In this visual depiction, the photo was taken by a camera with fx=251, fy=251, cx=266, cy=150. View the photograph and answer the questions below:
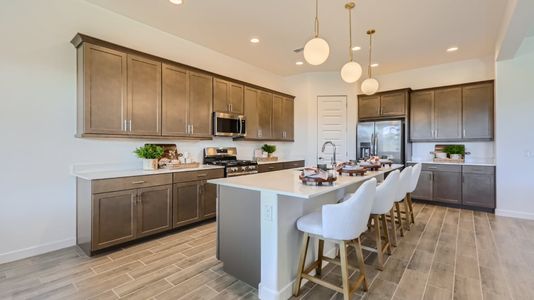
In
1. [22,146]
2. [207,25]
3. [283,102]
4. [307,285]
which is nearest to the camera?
[307,285]

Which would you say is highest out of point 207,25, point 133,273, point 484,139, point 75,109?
point 207,25

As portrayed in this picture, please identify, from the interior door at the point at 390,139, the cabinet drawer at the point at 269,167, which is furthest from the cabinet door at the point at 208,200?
the interior door at the point at 390,139

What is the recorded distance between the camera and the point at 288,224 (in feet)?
6.78

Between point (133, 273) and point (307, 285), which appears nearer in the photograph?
point (307, 285)

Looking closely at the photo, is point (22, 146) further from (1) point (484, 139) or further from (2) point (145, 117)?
(1) point (484, 139)

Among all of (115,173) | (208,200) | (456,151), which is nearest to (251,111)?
(208,200)

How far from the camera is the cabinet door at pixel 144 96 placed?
129 inches

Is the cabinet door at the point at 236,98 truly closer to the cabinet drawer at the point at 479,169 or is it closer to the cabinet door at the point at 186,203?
the cabinet door at the point at 186,203

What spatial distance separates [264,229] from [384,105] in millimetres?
4954

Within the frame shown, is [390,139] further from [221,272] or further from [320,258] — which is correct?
[221,272]

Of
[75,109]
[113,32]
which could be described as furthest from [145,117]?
[113,32]

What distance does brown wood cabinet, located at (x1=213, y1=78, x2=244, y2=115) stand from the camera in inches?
172

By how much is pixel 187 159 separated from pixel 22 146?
76.6 inches

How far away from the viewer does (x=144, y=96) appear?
11.2 ft
